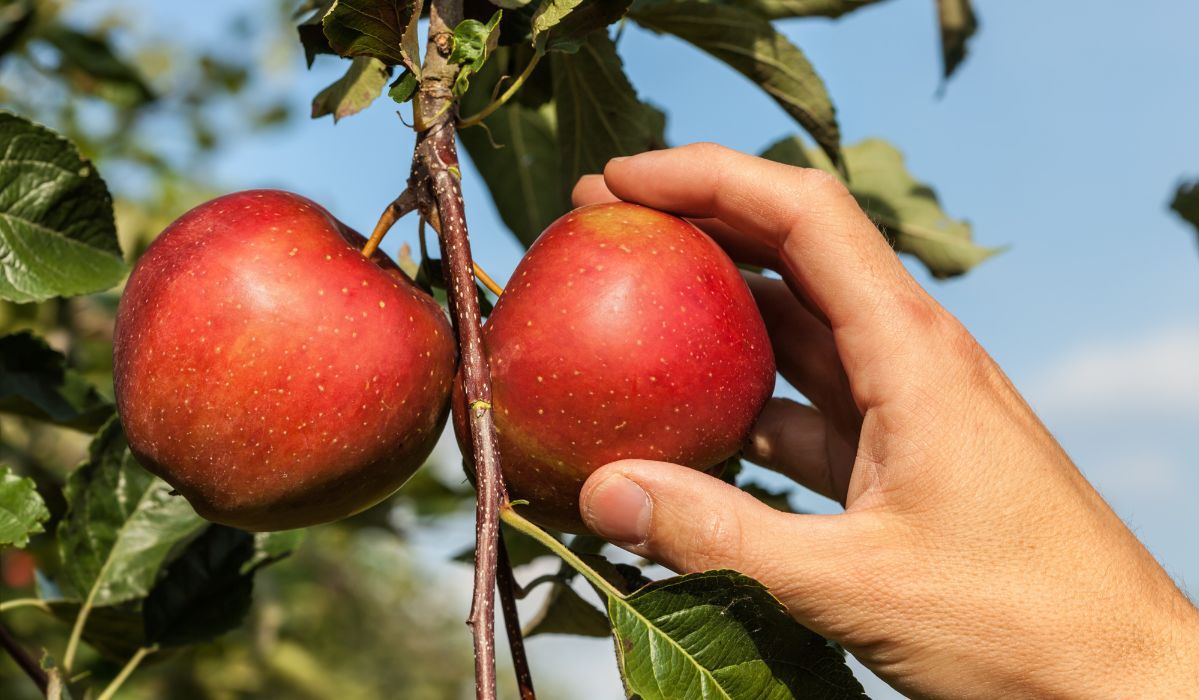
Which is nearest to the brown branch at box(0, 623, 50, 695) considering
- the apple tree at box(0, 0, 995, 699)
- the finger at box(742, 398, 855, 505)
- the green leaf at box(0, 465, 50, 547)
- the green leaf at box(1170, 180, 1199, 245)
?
the apple tree at box(0, 0, 995, 699)

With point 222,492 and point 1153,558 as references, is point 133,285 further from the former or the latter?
point 1153,558

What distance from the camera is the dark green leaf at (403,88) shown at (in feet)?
3.47

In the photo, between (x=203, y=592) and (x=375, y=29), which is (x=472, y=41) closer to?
(x=375, y=29)

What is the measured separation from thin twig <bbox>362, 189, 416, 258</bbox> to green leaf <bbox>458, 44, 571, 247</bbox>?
0.69 meters

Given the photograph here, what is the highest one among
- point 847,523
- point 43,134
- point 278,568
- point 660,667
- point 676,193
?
point 676,193

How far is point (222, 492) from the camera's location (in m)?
1.08

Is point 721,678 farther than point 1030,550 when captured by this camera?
No

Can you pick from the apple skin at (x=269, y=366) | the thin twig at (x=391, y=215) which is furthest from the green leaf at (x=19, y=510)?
the thin twig at (x=391, y=215)

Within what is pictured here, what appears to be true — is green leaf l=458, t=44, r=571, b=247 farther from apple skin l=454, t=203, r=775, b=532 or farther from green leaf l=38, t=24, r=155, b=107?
Result: green leaf l=38, t=24, r=155, b=107

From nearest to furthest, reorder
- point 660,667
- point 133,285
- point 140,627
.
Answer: point 660,667 → point 133,285 → point 140,627

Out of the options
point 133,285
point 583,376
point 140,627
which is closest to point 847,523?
point 583,376

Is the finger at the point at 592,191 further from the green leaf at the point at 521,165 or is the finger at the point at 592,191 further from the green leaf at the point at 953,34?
the green leaf at the point at 953,34

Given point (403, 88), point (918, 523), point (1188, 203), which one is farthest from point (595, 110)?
point (1188, 203)

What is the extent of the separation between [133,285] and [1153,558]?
125 cm
